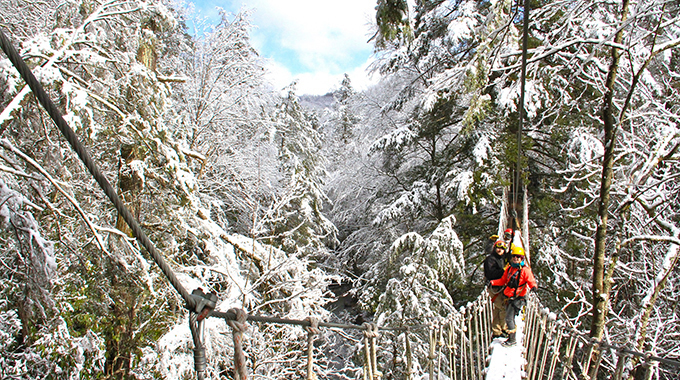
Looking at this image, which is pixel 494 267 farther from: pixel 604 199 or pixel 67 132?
pixel 67 132

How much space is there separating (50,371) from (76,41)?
4.12 metres

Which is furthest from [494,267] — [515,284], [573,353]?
[573,353]

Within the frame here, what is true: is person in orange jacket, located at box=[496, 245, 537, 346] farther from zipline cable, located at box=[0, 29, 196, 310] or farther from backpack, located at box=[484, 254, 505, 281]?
zipline cable, located at box=[0, 29, 196, 310]

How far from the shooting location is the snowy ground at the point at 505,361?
12.2 ft

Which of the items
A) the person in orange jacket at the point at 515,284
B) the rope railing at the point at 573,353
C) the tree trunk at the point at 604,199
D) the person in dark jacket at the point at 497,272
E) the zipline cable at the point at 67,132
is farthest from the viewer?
the tree trunk at the point at 604,199

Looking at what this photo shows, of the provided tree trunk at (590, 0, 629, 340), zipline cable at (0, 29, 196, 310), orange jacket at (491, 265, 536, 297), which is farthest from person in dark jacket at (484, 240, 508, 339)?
zipline cable at (0, 29, 196, 310)

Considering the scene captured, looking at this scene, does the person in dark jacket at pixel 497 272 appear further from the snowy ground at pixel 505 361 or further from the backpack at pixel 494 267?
the snowy ground at pixel 505 361

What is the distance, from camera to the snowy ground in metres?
3.71

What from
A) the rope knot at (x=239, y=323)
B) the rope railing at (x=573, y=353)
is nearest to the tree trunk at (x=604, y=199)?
the rope railing at (x=573, y=353)

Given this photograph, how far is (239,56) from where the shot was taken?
11.0 meters

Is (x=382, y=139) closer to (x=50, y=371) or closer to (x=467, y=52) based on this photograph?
(x=467, y=52)

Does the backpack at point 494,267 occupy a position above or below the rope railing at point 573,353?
above

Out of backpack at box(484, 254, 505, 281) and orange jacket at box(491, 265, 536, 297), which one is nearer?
orange jacket at box(491, 265, 536, 297)

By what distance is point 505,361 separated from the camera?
4.09 meters
